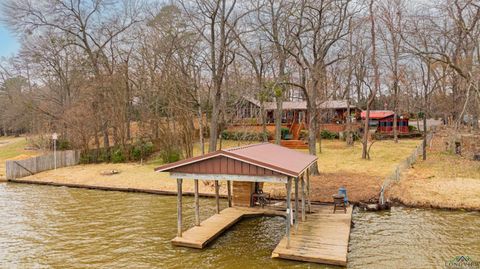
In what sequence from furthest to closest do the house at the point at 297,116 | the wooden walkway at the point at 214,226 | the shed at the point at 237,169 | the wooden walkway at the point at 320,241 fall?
the house at the point at 297,116, the wooden walkway at the point at 214,226, the shed at the point at 237,169, the wooden walkway at the point at 320,241

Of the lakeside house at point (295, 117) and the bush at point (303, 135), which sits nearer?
the bush at point (303, 135)

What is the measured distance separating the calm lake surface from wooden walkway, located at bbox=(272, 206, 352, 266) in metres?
0.28

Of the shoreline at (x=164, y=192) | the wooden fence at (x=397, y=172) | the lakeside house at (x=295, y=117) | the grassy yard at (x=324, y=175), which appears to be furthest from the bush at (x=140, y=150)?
the wooden fence at (x=397, y=172)

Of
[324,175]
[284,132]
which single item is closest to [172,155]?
[324,175]

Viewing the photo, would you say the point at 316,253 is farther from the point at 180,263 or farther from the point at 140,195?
the point at 140,195

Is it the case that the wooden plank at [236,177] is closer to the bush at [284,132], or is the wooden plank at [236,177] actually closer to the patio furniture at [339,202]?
the patio furniture at [339,202]

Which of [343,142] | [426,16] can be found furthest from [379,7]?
[343,142]

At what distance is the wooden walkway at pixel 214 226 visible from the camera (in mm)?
11352

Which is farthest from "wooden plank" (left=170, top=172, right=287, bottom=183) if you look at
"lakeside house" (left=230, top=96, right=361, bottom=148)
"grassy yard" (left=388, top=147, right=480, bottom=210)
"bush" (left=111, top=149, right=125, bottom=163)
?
"lakeside house" (left=230, top=96, right=361, bottom=148)

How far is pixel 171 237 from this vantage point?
12.3 metres

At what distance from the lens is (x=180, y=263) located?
33.4 feet

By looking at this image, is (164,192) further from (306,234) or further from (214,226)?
(306,234)

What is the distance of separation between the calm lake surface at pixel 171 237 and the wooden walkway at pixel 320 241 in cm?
28

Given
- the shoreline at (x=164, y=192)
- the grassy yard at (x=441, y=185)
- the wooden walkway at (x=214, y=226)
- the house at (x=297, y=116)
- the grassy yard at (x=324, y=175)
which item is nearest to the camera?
the wooden walkway at (x=214, y=226)
